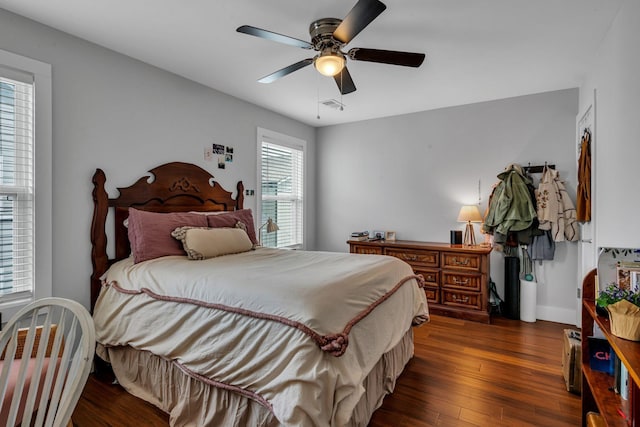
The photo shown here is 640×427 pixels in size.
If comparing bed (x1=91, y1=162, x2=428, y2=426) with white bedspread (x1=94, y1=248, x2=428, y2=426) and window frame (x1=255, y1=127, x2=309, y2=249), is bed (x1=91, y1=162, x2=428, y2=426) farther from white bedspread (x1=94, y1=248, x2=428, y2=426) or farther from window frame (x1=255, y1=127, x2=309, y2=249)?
window frame (x1=255, y1=127, x2=309, y2=249)

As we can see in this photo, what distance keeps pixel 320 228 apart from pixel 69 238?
345cm

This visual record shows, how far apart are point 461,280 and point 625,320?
2.51 m

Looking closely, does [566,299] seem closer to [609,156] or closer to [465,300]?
[465,300]

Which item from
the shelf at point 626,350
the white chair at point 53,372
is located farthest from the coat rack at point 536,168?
the white chair at point 53,372

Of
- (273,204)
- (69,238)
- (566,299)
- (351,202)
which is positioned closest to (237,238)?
(69,238)

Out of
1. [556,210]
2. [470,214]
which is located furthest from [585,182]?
[470,214]

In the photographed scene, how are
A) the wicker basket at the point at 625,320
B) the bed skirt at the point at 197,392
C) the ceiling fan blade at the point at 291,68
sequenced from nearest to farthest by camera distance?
the wicker basket at the point at 625,320, the bed skirt at the point at 197,392, the ceiling fan blade at the point at 291,68

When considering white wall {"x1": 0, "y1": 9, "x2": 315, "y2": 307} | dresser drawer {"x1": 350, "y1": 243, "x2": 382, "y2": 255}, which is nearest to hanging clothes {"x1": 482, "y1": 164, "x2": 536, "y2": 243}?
dresser drawer {"x1": 350, "y1": 243, "x2": 382, "y2": 255}

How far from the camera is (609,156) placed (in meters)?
2.31

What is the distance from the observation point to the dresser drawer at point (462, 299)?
3662 millimetres

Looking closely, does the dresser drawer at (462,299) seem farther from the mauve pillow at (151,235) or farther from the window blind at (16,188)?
the window blind at (16,188)

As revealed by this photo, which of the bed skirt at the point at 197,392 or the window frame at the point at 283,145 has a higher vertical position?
the window frame at the point at 283,145

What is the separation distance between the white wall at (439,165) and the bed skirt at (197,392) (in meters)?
2.28

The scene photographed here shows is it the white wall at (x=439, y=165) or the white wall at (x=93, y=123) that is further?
the white wall at (x=439, y=165)
